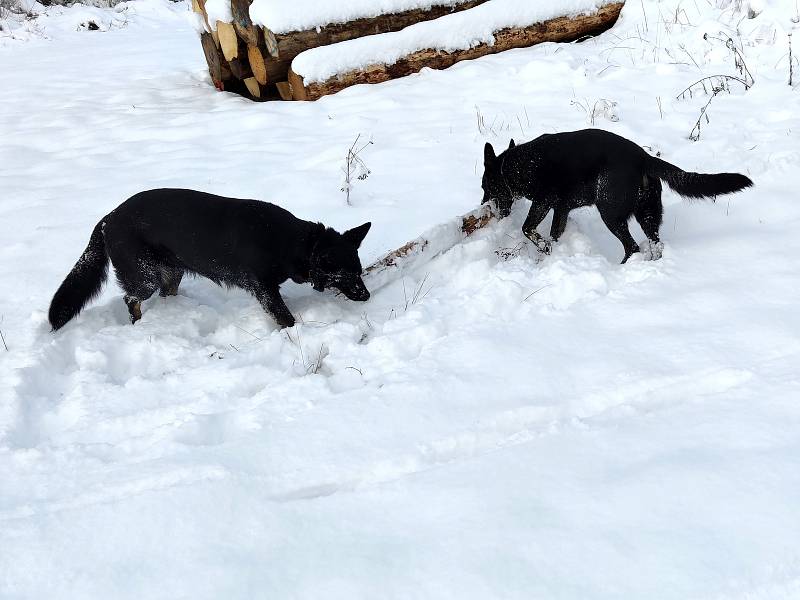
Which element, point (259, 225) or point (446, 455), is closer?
point (446, 455)

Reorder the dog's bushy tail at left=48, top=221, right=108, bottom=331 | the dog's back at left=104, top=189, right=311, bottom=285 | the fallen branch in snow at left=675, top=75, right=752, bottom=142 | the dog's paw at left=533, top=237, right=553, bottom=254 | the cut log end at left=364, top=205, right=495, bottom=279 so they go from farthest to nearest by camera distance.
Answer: the fallen branch in snow at left=675, top=75, right=752, bottom=142
the dog's paw at left=533, top=237, right=553, bottom=254
the cut log end at left=364, top=205, right=495, bottom=279
the dog's back at left=104, top=189, right=311, bottom=285
the dog's bushy tail at left=48, top=221, right=108, bottom=331

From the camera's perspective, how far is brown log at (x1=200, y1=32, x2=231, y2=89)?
26.9 ft

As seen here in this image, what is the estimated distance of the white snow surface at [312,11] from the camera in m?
7.03

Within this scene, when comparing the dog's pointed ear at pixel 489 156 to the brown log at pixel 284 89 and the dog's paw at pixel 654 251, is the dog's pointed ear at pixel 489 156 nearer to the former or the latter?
the dog's paw at pixel 654 251

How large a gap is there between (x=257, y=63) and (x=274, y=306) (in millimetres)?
4559

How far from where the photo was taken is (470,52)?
7.78 m

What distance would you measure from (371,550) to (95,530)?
105 centimetres

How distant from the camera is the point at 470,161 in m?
5.64

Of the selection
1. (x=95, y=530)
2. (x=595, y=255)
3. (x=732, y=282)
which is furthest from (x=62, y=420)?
(x=732, y=282)

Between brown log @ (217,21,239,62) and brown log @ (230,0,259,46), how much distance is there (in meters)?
0.12

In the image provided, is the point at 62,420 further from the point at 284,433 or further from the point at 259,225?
the point at 259,225

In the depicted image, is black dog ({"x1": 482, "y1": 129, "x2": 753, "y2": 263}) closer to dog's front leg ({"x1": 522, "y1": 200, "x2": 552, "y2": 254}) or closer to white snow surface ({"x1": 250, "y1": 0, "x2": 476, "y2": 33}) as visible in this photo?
dog's front leg ({"x1": 522, "y1": 200, "x2": 552, "y2": 254})

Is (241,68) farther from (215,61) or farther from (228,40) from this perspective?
(215,61)

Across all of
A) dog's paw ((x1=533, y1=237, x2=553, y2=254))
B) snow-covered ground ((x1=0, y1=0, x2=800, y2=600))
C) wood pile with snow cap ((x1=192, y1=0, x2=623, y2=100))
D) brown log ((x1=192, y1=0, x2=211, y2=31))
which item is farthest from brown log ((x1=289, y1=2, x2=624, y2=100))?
dog's paw ((x1=533, y1=237, x2=553, y2=254))
